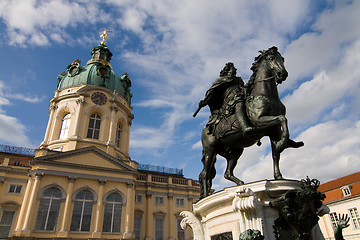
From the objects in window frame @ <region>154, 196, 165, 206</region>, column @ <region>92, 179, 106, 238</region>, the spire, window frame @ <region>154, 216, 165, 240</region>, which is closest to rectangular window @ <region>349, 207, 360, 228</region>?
window frame @ <region>154, 216, 165, 240</region>

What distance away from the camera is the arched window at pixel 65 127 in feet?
108

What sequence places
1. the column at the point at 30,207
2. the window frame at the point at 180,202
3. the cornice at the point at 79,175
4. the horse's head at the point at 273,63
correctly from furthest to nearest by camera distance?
1. the window frame at the point at 180,202
2. the cornice at the point at 79,175
3. the column at the point at 30,207
4. the horse's head at the point at 273,63

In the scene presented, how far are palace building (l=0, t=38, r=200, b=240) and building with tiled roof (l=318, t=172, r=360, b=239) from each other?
1646 cm

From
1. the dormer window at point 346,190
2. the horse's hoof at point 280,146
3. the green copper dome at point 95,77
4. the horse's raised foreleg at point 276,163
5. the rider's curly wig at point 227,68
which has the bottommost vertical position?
the horse's raised foreleg at point 276,163

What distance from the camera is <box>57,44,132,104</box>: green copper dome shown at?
36375 mm

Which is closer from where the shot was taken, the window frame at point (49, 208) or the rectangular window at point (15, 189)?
the window frame at point (49, 208)

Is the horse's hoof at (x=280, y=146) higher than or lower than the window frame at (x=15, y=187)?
lower

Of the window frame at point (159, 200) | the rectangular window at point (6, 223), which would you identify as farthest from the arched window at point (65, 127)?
the window frame at point (159, 200)

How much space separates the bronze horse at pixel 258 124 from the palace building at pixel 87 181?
22867mm

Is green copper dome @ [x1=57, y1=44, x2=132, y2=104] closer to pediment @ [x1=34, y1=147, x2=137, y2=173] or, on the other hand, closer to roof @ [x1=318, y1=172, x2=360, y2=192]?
pediment @ [x1=34, y1=147, x2=137, y2=173]

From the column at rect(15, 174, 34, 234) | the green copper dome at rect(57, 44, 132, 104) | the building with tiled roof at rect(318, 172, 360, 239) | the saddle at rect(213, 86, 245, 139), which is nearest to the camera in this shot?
the saddle at rect(213, 86, 245, 139)

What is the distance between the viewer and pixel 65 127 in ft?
110

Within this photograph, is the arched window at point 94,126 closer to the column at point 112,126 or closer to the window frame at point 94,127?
the window frame at point 94,127

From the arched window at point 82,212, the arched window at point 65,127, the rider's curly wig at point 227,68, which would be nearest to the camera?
the rider's curly wig at point 227,68
